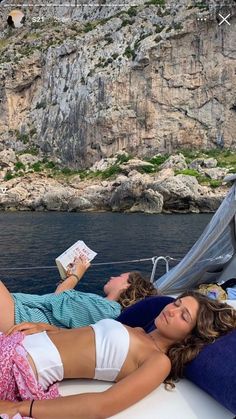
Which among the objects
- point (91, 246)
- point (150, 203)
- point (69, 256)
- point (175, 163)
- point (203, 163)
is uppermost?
point (175, 163)

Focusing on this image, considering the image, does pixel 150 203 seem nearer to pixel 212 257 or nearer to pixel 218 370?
pixel 212 257

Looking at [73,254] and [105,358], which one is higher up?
[73,254]

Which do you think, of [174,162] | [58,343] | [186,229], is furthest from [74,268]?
Result: [174,162]

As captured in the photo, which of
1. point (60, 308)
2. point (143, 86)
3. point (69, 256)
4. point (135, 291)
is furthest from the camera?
point (143, 86)

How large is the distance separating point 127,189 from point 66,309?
149 ft

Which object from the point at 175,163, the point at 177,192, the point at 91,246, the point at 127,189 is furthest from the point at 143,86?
the point at 91,246

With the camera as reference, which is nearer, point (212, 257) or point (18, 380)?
point (18, 380)

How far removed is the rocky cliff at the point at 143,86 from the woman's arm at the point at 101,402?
5855 centimetres

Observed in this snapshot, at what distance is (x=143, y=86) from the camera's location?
5959 cm

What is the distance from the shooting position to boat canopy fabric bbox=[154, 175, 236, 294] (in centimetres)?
444

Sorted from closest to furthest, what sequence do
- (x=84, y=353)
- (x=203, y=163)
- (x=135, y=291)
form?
(x=84, y=353) → (x=135, y=291) → (x=203, y=163)

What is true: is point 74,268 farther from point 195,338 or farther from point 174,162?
point 174,162

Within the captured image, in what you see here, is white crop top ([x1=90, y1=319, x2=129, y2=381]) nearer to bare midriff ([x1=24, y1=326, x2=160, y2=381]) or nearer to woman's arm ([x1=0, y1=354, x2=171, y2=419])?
bare midriff ([x1=24, y1=326, x2=160, y2=381])

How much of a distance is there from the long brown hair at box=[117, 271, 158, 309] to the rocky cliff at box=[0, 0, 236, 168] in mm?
57030
